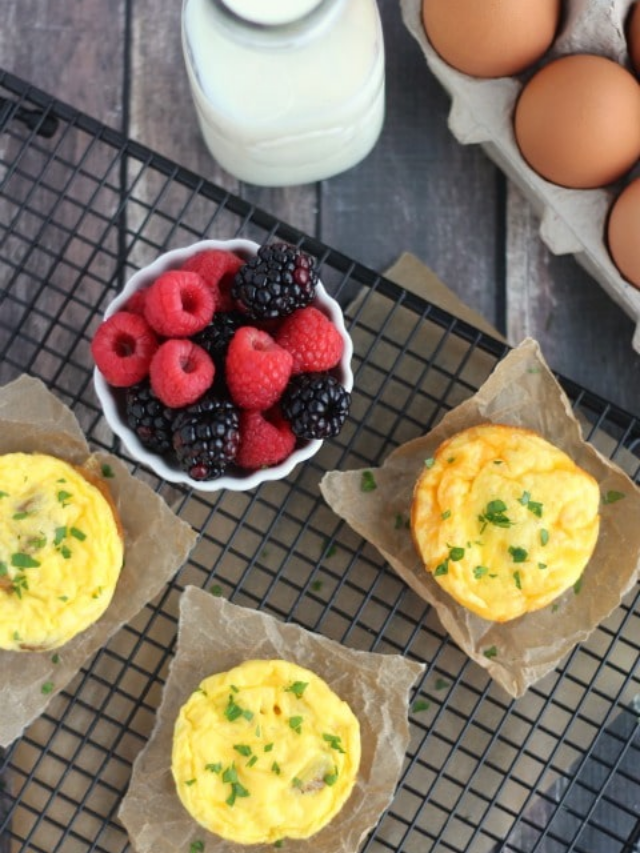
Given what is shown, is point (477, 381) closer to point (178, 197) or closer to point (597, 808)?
point (178, 197)

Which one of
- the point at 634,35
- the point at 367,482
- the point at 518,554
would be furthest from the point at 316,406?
the point at 634,35

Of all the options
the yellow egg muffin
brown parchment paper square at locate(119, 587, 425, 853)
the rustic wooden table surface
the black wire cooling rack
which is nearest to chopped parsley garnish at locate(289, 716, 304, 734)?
the yellow egg muffin

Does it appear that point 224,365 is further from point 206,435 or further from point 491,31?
point 491,31

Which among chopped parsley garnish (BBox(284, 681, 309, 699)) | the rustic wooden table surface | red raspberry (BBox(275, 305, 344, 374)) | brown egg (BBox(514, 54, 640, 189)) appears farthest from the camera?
the rustic wooden table surface

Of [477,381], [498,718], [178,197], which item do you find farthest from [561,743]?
[178,197]

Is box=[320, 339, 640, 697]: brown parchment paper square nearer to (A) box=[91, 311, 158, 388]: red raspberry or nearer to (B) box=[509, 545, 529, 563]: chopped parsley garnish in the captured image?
(B) box=[509, 545, 529, 563]: chopped parsley garnish

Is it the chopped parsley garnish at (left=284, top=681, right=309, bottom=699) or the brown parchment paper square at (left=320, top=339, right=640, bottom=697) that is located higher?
the brown parchment paper square at (left=320, top=339, right=640, bottom=697)

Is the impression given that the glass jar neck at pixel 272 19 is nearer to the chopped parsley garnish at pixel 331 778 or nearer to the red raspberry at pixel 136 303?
the red raspberry at pixel 136 303
